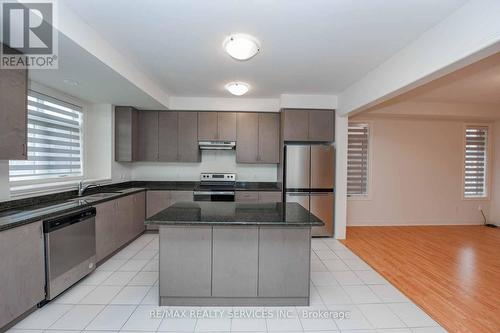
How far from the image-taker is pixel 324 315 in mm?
2125

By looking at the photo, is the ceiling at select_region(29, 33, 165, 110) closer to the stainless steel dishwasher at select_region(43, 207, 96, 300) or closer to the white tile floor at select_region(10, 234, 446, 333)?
the stainless steel dishwasher at select_region(43, 207, 96, 300)

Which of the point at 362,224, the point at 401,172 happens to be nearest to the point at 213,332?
the point at 362,224

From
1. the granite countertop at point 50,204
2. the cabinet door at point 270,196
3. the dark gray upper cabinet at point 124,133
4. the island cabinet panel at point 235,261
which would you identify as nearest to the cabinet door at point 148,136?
the dark gray upper cabinet at point 124,133

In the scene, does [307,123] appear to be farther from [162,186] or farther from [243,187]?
[162,186]

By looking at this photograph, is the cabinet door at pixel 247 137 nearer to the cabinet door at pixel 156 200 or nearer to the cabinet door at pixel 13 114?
the cabinet door at pixel 156 200

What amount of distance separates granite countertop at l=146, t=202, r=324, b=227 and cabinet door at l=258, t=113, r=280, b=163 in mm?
2004

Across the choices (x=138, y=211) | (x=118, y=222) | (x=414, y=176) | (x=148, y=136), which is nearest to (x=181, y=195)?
(x=138, y=211)

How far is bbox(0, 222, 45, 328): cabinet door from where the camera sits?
1.81 meters

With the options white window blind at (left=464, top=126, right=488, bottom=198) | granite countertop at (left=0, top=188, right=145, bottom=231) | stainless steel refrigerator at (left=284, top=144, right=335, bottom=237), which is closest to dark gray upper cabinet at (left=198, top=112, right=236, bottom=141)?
stainless steel refrigerator at (left=284, top=144, right=335, bottom=237)

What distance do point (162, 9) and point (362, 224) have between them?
5.13 meters

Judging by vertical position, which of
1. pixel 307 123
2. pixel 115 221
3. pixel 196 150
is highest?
pixel 307 123

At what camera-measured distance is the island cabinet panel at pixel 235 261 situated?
2189mm

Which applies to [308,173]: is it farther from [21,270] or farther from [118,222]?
[21,270]

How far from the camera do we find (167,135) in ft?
15.0
